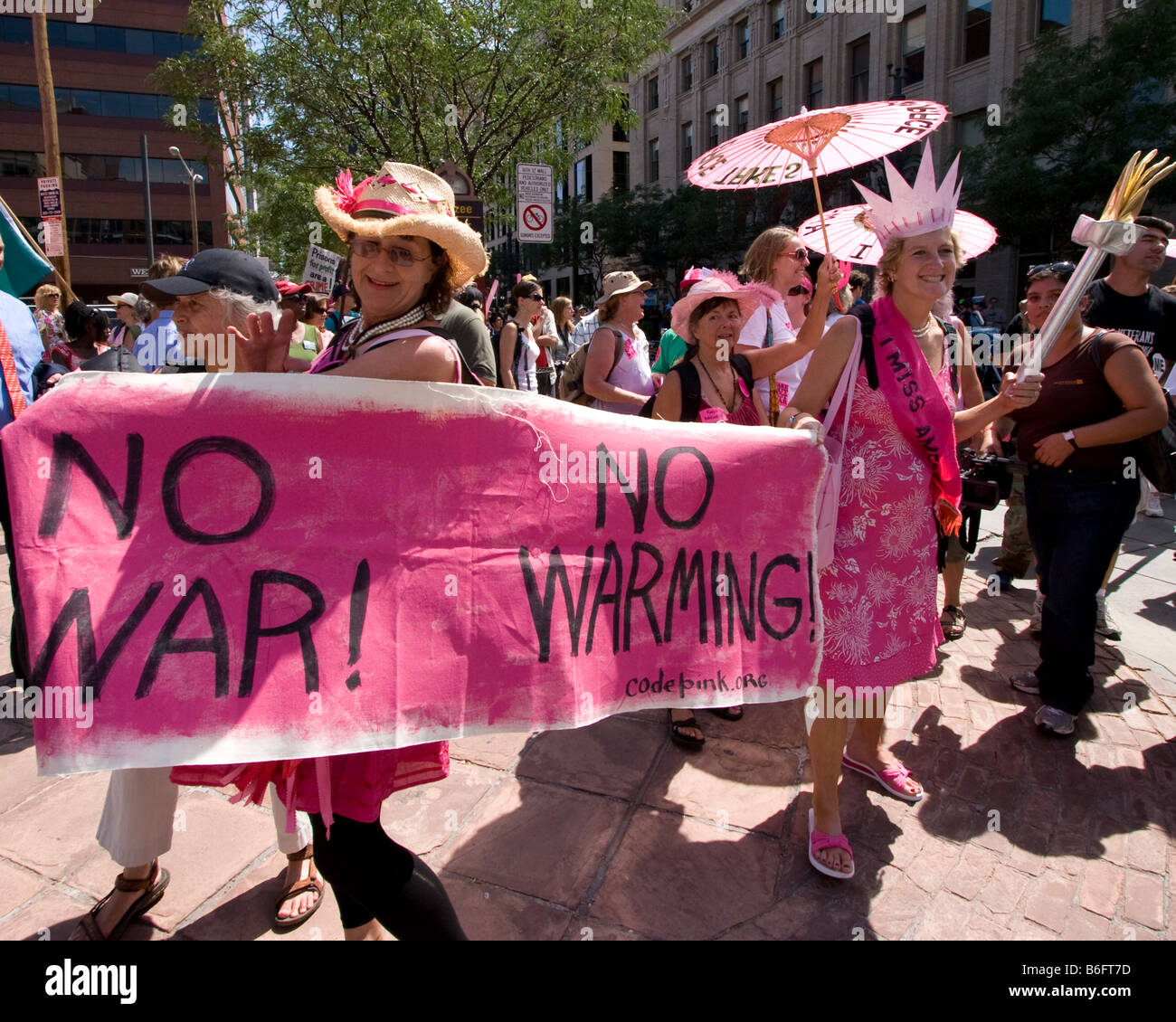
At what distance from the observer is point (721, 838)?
271 centimetres

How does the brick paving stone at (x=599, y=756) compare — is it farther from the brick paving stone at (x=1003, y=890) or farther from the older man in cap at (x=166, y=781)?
the brick paving stone at (x=1003, y=890)

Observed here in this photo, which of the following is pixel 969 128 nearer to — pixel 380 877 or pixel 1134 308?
pixel 1134 308

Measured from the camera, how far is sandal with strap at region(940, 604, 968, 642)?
176 inches

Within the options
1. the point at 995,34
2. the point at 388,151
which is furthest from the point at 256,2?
the point at 995,34

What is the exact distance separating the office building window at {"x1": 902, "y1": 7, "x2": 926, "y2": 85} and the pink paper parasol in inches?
1032

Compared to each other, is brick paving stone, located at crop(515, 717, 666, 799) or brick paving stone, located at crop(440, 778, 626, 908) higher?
brick paving stone, located at crop(515, 717, 666, 799)

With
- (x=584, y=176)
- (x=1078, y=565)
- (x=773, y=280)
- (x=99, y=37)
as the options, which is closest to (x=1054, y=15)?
(x=773, y=280)

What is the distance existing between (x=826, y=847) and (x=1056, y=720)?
1.55m

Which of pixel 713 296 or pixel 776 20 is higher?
pixel 776 20

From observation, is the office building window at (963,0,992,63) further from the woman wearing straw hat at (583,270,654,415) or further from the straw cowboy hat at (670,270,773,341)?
the straw cowboy hat at (670,270,773,341)

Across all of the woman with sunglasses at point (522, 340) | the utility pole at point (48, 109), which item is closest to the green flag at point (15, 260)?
the woman with sunglasses at point (522, 340)

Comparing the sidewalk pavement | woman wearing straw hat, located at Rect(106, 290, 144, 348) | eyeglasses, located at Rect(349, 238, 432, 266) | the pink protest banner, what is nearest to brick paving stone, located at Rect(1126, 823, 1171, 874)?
the sidewalk pavement

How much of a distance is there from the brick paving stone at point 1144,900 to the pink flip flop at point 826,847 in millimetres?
826

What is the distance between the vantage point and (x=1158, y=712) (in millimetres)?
3619
